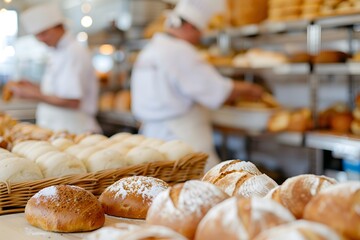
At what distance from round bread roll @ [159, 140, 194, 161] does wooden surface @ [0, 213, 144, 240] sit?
22.9 inches

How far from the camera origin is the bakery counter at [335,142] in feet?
11.7

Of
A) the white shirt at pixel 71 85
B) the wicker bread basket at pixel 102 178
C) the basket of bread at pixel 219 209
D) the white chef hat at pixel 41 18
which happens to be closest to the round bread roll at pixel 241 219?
the basket of bread at pixel 219 209

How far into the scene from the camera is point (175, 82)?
3662 mm

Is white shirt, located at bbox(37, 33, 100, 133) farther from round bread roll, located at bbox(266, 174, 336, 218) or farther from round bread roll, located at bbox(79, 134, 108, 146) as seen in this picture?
round bread roll, located at bbox(266, 174, 336, 218)

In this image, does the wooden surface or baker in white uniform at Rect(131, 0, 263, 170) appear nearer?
the wooden surface

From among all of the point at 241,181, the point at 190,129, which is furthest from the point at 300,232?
the point at 190,129

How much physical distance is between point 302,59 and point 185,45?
2.95 feet

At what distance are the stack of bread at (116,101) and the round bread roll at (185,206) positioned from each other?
4532 millimetres

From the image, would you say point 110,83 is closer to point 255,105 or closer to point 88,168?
point 255,105

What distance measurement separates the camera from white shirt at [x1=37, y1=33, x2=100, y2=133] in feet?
13.0

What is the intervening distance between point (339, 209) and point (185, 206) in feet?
0.96

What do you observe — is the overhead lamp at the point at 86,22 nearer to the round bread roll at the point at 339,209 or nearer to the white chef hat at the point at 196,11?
the white chef hat at the point at 196,11

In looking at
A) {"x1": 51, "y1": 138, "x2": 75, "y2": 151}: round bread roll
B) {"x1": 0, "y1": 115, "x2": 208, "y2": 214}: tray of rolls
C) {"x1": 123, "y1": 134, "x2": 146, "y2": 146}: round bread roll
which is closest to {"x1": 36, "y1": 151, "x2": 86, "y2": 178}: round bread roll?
{"x1": 0, "y1": 115, "x2": 208, "y2": 214}: tray of rolls

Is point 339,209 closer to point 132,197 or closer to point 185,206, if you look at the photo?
point 185,206
